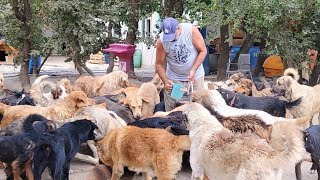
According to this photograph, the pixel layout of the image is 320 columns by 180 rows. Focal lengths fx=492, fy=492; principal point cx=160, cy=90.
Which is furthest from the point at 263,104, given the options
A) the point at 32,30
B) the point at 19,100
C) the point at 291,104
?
the point at 32,30

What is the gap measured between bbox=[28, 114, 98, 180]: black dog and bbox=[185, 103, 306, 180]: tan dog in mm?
1377

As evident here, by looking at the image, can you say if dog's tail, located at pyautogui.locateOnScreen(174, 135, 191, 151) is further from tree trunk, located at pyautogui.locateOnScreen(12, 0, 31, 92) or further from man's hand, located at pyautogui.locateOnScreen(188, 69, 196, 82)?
tree trunk, located at pyautogui.locateOnScreen(12, 0, 31, 92)

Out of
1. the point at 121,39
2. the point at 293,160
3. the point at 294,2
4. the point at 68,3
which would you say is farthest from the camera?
the point at 121,39

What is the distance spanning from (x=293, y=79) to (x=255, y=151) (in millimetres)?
5193

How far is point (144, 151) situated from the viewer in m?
5.08

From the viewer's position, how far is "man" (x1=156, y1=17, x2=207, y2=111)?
6.20 meters

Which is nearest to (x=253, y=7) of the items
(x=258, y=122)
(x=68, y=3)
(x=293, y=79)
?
(x=293, y=79)

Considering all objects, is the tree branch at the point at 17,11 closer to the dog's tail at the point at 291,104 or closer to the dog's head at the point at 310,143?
the dog's tail at the point at 291,104

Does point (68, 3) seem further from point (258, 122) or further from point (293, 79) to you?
point (258, 122)

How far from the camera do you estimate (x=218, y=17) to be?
11.9m

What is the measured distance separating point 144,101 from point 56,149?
303 cm

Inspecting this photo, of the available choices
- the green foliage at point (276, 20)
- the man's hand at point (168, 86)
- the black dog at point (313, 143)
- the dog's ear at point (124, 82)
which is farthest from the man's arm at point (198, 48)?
the green foliage at point (276, 20)

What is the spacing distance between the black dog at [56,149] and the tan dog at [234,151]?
4.52 ft

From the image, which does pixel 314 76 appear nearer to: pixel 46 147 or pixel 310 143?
pixel 310 143
